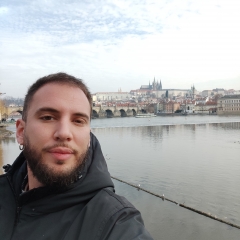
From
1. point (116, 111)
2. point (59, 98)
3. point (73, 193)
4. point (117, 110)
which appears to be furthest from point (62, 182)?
point (117, 110)

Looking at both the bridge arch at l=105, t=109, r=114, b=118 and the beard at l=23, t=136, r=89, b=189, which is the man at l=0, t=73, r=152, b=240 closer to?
the beard at l=23, t=136, r=89, b=189

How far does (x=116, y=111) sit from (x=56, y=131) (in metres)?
76.3

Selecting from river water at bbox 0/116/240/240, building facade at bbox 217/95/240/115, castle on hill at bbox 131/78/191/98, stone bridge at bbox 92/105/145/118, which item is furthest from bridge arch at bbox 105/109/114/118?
castle on hill at bbox 131/78/191/98

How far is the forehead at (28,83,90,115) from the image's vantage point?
107 centimetres

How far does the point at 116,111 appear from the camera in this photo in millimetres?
77312

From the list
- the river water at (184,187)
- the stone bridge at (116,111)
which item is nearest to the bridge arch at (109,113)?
the stone bridge at (116,111)

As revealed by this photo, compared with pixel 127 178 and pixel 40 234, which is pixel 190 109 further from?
pixel 40 234

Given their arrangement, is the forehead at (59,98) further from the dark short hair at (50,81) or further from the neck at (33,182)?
the neck at (33,182)

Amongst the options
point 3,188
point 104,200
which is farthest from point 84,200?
point 3,188

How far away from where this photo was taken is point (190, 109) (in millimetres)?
88125

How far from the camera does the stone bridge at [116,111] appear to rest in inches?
2844

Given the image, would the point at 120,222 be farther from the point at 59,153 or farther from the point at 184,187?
the point at 184,187

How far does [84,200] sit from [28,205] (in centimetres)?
22

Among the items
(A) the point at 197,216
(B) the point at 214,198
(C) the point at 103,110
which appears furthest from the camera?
(C) the point at 103,110
